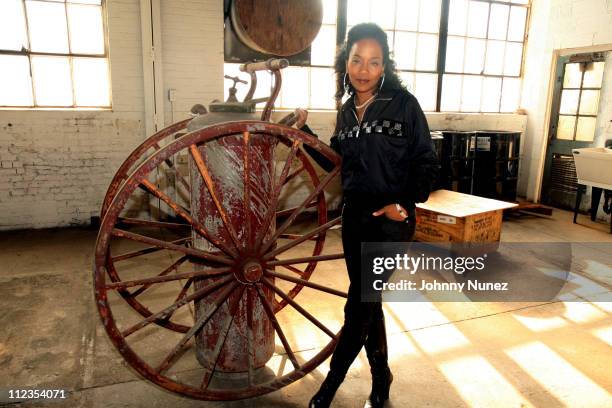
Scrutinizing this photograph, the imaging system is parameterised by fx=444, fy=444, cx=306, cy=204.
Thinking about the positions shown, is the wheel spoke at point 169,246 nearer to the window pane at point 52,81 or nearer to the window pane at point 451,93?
the window pane at point 52,81

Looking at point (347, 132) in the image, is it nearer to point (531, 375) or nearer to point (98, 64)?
point (531, 375)

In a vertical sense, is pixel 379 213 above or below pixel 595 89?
below

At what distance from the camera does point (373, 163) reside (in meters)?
1.78

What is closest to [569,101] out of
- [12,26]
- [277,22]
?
[277,22]

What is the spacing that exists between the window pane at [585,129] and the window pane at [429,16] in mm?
2335

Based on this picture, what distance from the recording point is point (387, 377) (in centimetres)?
210

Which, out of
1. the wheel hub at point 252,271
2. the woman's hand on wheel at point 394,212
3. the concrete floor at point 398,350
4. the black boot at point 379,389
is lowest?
the concrete floor at point 398,350

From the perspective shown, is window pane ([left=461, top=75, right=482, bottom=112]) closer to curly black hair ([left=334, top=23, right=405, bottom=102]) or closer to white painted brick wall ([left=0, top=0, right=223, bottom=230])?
white painted brick wall ([left=0, top=0, right=223, bottom=230])

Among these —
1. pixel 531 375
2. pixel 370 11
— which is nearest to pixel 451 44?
pixel 370 11

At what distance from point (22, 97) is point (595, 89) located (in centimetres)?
676

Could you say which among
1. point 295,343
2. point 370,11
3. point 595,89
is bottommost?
point 295,343

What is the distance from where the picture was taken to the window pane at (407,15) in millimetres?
5895

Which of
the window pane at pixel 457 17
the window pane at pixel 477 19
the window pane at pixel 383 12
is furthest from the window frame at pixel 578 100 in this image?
the window pane at pixel 383 12

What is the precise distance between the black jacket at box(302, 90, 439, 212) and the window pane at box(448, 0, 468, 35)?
513cm
